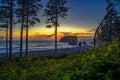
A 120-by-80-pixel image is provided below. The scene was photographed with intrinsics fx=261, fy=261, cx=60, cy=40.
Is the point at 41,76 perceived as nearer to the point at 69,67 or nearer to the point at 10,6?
the point at 69,67

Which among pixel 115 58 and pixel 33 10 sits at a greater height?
pixel 33 10

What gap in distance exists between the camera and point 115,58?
9.16 meters

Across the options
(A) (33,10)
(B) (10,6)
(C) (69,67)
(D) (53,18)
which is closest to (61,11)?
(D) (53,18)

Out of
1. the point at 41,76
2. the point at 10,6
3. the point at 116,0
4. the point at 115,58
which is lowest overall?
the point at 41,76

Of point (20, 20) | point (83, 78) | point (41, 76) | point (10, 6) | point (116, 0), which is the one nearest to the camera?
point (83, 78)

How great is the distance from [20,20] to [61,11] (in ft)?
38.7

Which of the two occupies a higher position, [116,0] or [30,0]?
[30,0]

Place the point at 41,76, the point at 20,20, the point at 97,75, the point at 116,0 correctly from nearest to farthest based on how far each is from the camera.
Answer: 1. the point at 97,75
2. the point at 116,0
3. the point at 41,76
4. the point at 20,20

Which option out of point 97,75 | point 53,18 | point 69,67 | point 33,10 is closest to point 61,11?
point 53,18

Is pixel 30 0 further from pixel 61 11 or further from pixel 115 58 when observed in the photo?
pixel 115 58

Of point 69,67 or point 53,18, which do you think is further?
point 53,18

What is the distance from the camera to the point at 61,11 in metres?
56.0

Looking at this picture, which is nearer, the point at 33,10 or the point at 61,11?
the point at 33,10

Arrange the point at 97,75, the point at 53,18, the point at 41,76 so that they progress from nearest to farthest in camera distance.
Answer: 1. the point at 97,75
2. the point at 41,76
3. the point at 53,18
